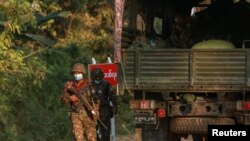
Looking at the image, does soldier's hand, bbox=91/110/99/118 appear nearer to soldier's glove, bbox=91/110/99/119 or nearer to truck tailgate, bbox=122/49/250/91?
soldier's glove, bbox=91/110/99/119

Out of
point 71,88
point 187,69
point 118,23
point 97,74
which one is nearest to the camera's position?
point 187,69

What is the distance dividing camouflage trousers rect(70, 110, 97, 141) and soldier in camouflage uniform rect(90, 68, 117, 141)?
45 cm

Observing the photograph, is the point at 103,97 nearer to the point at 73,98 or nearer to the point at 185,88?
the point at 73,98

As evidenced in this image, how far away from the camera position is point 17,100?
13.6 metres

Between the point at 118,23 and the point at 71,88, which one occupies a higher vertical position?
the point at 118,23

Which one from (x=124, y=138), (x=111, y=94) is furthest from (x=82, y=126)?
(x=124, y=138)

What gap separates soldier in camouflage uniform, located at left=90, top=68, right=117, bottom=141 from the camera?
10.3 metres

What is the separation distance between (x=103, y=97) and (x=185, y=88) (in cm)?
148

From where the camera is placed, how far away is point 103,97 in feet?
34.0

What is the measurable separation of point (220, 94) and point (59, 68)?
7300 mm

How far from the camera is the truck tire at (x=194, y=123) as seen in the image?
983 centimetres

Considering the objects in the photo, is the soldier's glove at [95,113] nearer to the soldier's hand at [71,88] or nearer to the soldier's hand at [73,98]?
the soldier's hand at [73,98]

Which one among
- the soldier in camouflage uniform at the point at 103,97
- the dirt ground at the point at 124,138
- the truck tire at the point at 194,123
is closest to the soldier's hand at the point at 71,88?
the soldier in camouflage uniform at the point at 103,97

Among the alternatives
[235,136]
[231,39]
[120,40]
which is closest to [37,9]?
[120,40]
